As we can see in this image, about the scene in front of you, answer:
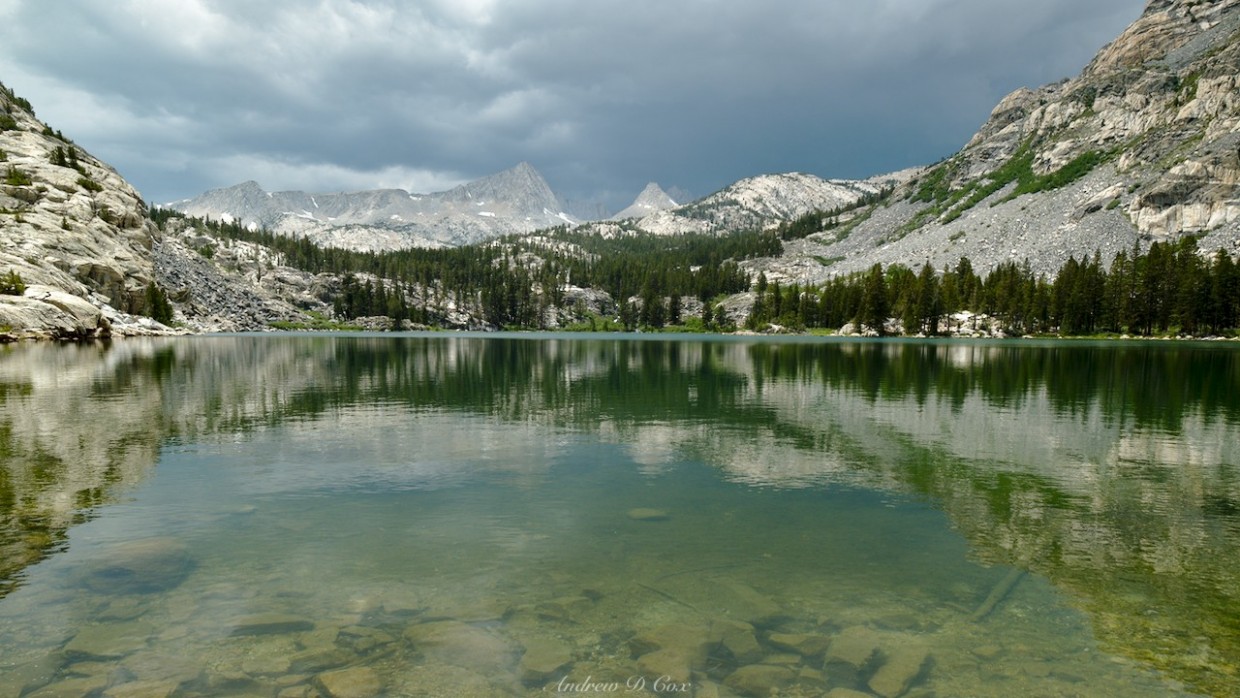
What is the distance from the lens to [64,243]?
464ft

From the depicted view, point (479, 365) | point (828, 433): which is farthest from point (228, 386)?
point (828, 433)

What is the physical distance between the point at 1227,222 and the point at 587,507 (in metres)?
263

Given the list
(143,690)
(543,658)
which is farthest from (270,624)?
(543,658)

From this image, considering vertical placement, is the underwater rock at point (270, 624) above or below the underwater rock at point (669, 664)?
above

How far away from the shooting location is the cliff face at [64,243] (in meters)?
115

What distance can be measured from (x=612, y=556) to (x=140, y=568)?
1173 centimetres

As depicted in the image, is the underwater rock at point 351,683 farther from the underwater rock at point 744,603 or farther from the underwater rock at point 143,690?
the underwater rock at point 744,603

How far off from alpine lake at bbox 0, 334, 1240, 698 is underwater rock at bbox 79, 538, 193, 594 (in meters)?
0.09

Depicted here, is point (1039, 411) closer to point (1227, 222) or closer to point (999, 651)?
point (999, 651)

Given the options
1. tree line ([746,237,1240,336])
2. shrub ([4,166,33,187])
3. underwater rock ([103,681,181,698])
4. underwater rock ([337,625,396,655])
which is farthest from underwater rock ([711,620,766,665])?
shrub ([4,166,33,187])

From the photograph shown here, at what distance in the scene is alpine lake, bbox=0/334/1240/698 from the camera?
36.8 ft

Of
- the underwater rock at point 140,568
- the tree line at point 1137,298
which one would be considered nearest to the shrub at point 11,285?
the underwater rock at point 140,568

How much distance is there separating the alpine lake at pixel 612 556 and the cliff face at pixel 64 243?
99.1m

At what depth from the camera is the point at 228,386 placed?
5350 cm
